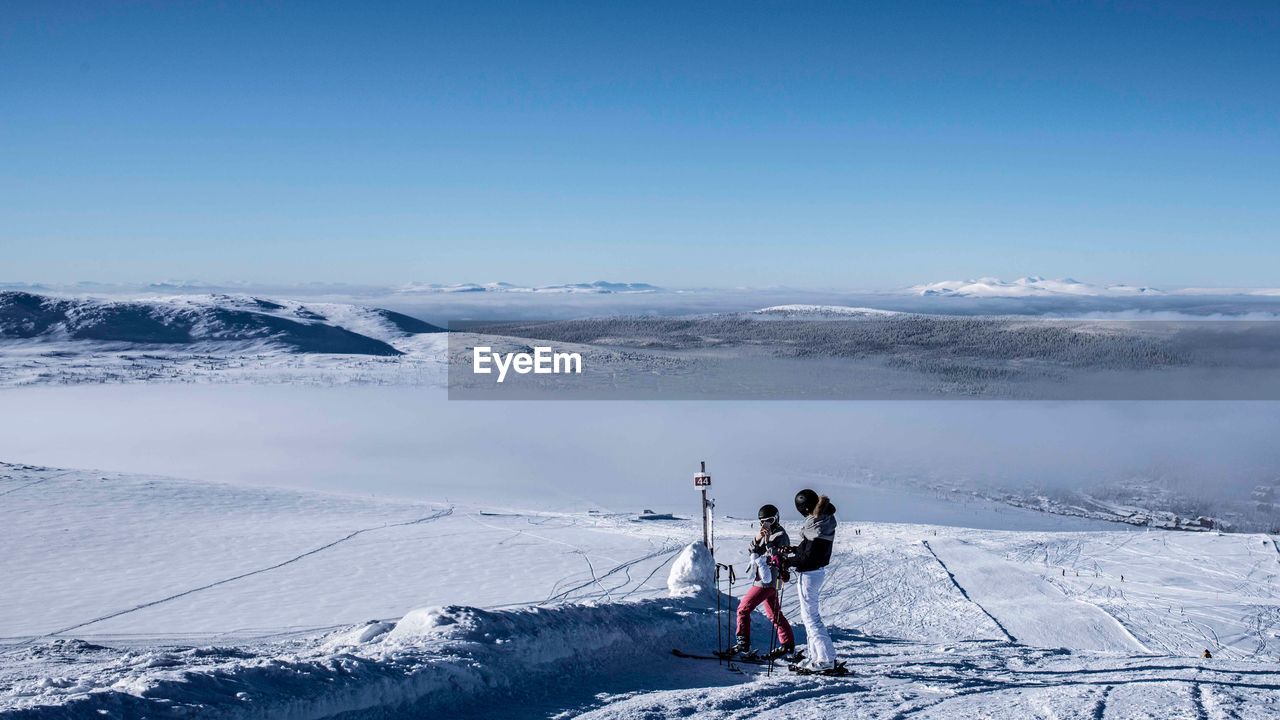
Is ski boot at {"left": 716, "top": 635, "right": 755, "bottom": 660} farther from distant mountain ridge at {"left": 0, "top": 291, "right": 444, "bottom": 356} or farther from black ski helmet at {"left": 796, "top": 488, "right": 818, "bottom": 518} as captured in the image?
distant mountain ridge at {"left": 0, "top": 291, "right": 444, "bottom": 356}

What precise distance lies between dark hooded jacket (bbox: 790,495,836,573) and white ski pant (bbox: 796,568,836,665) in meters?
0.14

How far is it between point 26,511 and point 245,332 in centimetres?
9826

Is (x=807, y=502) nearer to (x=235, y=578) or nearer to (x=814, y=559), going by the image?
(x=814, y=559)

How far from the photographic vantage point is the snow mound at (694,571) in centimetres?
1512

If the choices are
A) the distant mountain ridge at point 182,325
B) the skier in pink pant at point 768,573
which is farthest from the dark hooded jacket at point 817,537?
the distant mountain ridge at point 182,325

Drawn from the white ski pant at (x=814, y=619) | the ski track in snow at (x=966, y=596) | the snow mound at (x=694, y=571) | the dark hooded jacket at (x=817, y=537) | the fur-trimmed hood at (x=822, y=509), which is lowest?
the ski track in snow at (x=966, y=596)

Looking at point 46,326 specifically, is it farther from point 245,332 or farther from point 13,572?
point 13,572

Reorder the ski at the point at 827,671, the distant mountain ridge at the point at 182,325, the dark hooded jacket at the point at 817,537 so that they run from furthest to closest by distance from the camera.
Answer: the distant mountain ridge at the point at 182,325, the ski at the point at 827,671, the dark hooded jacket at the point at 817,537

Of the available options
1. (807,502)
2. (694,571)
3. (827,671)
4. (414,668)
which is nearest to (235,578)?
(694,571)

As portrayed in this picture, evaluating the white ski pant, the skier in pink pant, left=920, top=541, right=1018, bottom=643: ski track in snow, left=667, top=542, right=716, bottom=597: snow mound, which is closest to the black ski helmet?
the skier in pink pant

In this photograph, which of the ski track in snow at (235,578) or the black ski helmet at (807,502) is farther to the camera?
the ski track in snow at (235,578)

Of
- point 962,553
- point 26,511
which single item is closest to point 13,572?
point 26,511

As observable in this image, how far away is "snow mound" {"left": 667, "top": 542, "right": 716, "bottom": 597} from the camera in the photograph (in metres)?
15.1

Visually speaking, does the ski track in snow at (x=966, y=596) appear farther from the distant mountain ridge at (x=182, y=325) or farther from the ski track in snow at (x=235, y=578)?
the distant mountain ridge at (x=182, y=325)
